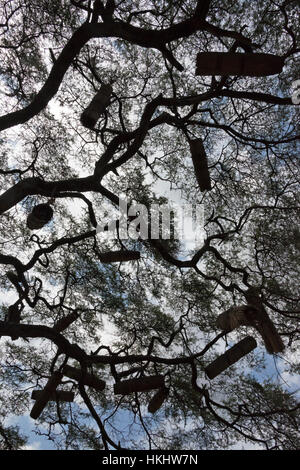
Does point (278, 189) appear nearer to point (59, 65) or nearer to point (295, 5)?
point (295, 5)

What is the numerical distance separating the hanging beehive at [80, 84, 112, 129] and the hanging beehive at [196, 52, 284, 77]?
3.70 ft

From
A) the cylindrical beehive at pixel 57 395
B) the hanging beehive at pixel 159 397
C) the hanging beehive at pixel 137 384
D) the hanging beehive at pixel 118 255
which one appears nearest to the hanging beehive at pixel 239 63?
the hanging beehive at pixel 118 255

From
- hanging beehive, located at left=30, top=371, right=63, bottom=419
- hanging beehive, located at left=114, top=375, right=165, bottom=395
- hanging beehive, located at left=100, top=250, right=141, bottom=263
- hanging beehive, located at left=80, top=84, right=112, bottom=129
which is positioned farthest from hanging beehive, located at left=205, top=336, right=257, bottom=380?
hanging beehive, located at left=80, top=84, right=112, bottom=129

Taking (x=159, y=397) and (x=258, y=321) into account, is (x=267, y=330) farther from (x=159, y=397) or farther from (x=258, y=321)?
(x=159, y=397)

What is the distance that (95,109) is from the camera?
→ 11.4 ft

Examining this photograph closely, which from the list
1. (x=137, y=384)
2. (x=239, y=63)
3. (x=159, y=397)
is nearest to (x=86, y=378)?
(x=137, y=384)

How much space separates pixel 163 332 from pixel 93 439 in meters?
2.28

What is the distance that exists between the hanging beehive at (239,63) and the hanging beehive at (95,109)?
1.13 m

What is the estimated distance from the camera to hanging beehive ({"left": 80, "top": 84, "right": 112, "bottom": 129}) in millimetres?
3441

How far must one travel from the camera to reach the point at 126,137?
175 inches

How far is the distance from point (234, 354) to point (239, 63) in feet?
10.1

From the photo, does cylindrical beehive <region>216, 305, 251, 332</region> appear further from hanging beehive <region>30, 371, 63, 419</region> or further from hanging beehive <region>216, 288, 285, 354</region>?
hanging beehive <region>30, 371, 63, 419</region>

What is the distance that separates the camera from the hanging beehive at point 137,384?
387cm
